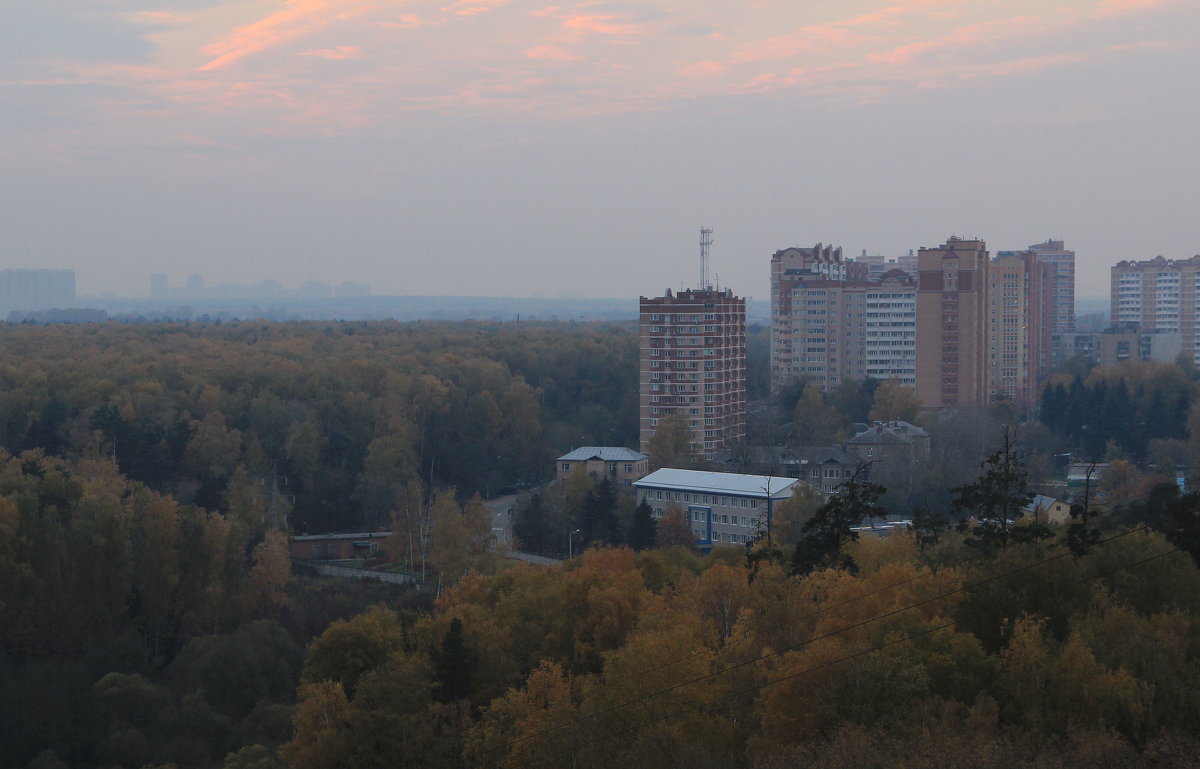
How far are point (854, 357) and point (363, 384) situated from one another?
19558 millimetres

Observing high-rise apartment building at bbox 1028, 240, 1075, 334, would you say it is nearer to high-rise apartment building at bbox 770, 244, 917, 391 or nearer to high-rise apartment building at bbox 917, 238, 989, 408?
high-rise apartment building at bbox 770, 244, 917, 391

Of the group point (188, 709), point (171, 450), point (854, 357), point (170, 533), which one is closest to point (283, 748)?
point (188, 709)

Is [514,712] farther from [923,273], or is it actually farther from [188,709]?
[923,273]

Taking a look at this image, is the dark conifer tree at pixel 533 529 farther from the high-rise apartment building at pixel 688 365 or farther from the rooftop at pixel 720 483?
the high-rise apartment building at pixel 688 365

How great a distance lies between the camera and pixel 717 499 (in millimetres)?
24422

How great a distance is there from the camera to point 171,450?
26.8 metres

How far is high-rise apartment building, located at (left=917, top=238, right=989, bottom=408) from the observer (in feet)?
128

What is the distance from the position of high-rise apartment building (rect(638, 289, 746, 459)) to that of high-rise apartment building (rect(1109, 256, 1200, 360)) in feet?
106

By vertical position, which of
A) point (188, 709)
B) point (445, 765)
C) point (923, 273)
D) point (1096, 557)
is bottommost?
point (188, 709)

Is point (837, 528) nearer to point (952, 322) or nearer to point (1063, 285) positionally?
point (952, 322)

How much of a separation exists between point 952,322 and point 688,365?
10.5m

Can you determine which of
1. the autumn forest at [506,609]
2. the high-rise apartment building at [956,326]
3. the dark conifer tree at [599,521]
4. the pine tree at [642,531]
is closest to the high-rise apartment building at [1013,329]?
the high-rise apartment building at [956,326]

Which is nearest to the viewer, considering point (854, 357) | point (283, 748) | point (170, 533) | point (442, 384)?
point (283, 748)

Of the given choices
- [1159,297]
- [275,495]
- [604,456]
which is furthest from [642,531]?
[1159,297]
